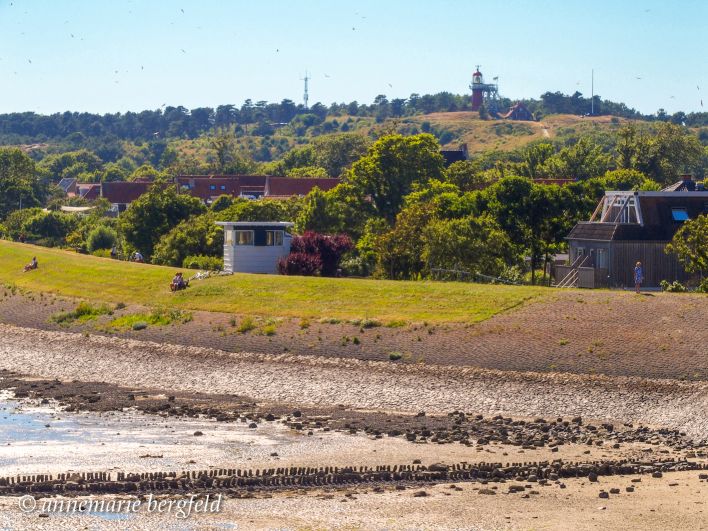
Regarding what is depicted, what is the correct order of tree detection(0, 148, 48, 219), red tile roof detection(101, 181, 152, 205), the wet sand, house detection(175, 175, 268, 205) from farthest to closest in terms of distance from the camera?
house detection(175, 175, 268, 205) → red tile roof detection(101, 181, 152, 205) → tree detection(0, 148, 48, 219) → the wet sand

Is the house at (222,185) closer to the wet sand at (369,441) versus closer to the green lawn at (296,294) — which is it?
the green lawn at (296,294)

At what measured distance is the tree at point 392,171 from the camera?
350ft

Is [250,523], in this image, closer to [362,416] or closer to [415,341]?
[362,416]

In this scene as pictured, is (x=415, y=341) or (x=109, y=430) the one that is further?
(x=415, y=341)

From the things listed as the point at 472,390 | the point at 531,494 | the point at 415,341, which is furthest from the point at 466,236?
the point at 531,494

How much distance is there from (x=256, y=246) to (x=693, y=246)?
94.0 ft

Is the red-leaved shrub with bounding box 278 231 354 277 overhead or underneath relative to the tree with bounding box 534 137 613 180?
underneath

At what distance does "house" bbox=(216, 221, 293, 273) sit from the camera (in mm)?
81062

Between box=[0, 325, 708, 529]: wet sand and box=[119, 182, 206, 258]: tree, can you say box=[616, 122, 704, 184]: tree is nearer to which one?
box=[119, 182, 206, 258]: tree

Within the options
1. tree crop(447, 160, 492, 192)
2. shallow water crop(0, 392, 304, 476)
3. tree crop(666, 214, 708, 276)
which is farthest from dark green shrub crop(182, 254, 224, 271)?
shallow water crop(0, 392, 304, 476)

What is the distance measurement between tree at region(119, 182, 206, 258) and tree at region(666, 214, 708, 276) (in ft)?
165

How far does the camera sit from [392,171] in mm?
107562

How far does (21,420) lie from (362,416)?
1197 centimetres

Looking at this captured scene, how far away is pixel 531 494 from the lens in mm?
32719
